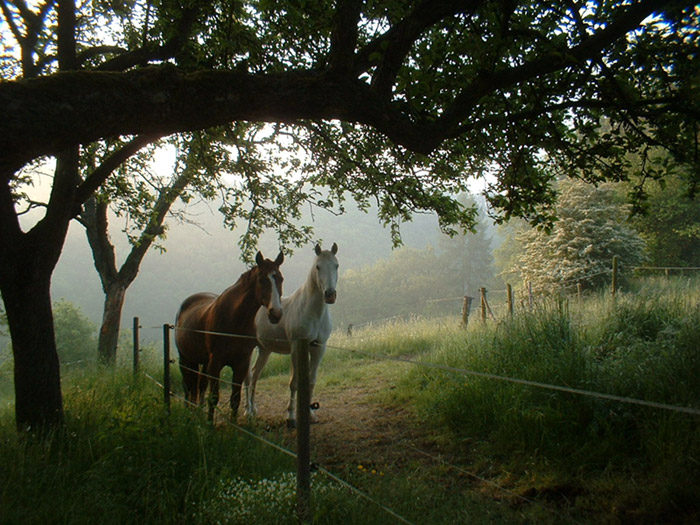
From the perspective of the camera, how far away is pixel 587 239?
1973 centimetres

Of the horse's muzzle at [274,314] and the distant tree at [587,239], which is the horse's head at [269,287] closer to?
the horse's muzzle at [274,314]

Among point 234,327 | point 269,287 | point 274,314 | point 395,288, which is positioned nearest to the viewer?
point 274,314

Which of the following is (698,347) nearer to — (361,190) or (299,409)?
(299,409)

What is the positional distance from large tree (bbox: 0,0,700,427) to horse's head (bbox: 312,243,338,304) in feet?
3.97

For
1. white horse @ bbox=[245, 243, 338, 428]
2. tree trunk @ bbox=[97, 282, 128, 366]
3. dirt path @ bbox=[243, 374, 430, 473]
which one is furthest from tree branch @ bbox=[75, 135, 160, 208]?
tree trunk @ bbox=[97, 282, 128, 366]

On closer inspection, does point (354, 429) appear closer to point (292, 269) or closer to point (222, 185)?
point (222, 185)

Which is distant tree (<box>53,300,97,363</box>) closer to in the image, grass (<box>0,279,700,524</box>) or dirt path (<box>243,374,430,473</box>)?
dirt path (<box>243,374,430,473</box>)

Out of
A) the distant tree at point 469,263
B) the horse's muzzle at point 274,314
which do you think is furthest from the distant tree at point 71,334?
the distant tree at point 469,263

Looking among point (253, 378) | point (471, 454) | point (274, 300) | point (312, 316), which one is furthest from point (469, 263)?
point (471, 454)

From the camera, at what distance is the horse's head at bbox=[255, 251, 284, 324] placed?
197 inches

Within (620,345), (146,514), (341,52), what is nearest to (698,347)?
(620,345)

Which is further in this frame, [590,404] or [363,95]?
[590,404]

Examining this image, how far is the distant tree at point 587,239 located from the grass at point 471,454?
→ 15.5 meters

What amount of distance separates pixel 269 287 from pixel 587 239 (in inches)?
748
